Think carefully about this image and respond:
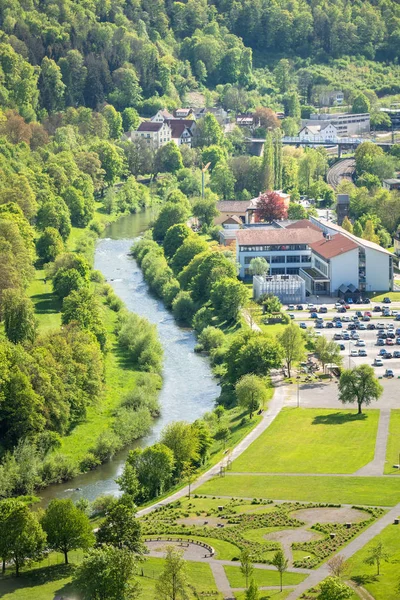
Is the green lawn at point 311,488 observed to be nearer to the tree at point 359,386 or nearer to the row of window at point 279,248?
the tree at point 359,386

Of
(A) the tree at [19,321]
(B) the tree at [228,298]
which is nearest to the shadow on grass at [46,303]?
(B) the tree at [228,298]

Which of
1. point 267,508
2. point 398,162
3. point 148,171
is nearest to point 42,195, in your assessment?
point 148,171

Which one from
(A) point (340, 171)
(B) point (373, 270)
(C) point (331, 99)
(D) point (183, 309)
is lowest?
(D) point (183, 309)

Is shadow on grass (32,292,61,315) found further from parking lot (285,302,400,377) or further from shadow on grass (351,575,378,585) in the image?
shadow on grass (351,575,378,585)

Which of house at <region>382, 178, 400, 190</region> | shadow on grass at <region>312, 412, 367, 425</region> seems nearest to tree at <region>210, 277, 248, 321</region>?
shadow on grass at <region>312, 412, 367, 425</region>

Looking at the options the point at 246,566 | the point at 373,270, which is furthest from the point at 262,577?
the point at 373,270

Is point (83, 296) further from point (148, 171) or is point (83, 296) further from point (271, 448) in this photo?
point (148, 171)

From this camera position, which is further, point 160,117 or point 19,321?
point 160,117

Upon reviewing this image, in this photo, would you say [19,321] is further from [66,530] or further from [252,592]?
[252,592]
